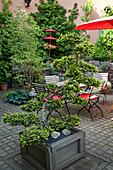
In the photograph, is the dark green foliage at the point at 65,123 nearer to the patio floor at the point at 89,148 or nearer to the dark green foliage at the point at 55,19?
the patio floor at the point at 89,148

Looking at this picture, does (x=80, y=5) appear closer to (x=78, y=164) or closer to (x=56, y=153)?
(x=78, y=164)

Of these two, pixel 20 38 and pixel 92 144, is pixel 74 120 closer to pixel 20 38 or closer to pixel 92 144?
pixel 92 144

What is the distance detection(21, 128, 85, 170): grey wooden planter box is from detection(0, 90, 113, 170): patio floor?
0.39 feet

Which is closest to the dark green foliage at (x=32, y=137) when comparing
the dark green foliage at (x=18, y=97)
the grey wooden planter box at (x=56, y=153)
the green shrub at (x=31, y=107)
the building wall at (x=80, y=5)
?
the grey wooden planter box at (x=56, y=153)

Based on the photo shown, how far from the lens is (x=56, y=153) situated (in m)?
2.65

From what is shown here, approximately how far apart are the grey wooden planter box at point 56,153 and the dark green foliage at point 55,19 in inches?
357

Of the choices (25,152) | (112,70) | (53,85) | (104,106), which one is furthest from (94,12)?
(25,152)

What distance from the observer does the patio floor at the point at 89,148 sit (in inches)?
113

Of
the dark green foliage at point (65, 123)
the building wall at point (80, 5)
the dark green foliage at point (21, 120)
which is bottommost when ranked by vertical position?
the dark green foliage at point (65, 123)

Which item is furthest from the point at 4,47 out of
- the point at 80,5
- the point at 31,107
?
the point at 31,107

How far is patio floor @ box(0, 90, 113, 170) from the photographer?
2877 millimetres

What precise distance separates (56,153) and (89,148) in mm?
996

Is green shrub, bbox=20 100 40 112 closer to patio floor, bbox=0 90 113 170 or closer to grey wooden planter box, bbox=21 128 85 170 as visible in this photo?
grey wooden planter box, bbox=21 128 85 170

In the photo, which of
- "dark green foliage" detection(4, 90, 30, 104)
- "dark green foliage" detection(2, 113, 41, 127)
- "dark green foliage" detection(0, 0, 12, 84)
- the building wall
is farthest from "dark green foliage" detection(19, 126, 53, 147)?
the building wall
